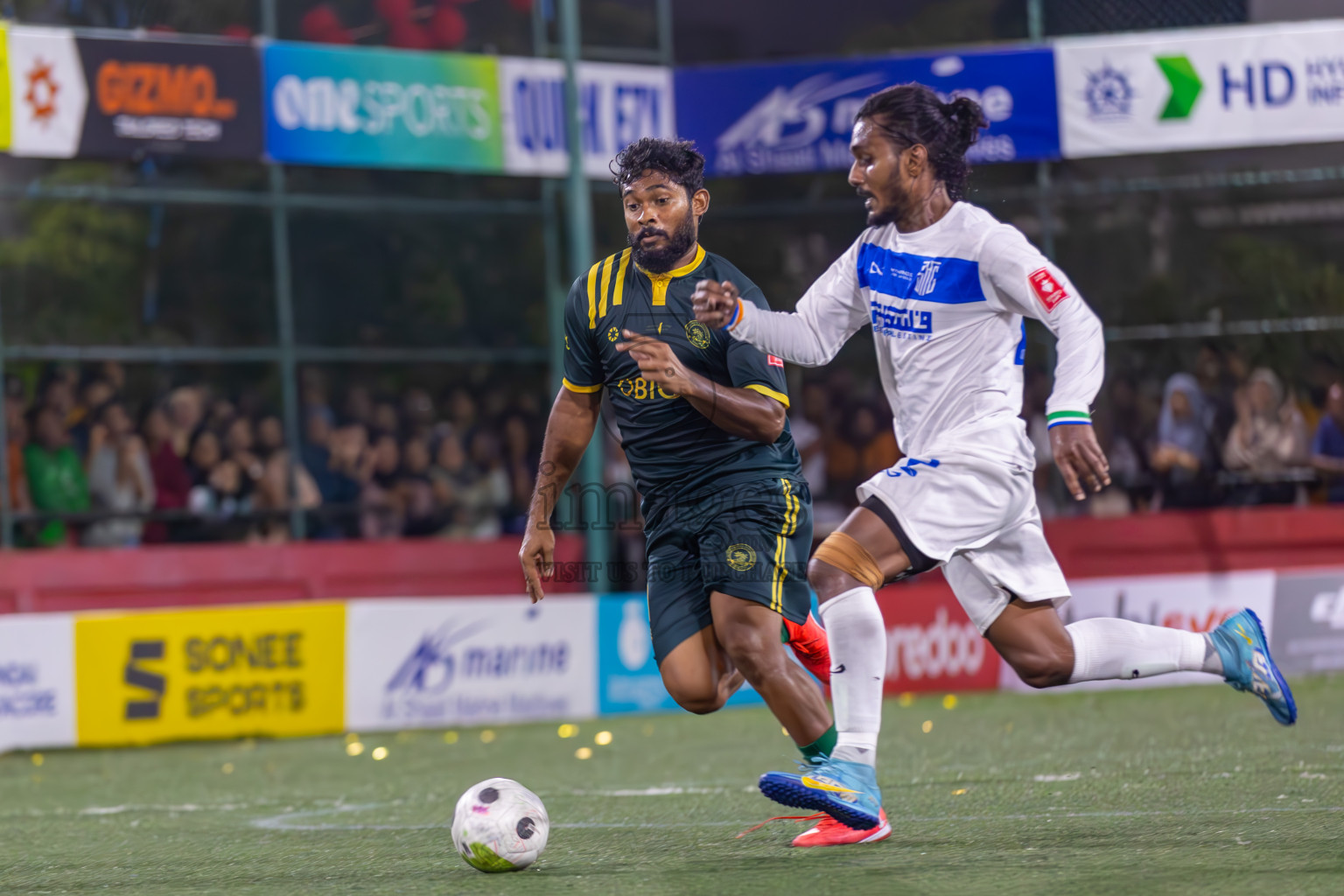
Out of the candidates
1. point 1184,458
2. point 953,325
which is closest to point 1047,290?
point 953,325

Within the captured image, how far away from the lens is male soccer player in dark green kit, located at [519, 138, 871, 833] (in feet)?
17.2

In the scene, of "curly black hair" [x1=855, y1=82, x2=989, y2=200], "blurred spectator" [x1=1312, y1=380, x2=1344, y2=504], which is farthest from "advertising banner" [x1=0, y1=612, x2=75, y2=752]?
"blurred spectator" [x1=1312, y1=380, x2=1344, y2=504]

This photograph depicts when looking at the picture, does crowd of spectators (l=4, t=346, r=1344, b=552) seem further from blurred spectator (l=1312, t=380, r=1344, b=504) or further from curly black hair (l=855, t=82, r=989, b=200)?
curly black hair (l=855, t=82, r=989, b=200)

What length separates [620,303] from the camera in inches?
216

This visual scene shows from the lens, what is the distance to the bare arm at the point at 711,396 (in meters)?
4.89

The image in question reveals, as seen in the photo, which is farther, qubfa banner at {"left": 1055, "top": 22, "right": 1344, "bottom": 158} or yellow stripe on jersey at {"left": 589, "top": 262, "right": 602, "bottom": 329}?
qubfa banner at {"left": 1055, "top": 22, "right": 1344, "bottom": 158}

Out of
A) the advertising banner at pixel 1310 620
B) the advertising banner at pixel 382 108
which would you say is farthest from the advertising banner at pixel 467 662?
the advertising banner at pixel 1310 620

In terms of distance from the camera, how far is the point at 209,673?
35.1ft

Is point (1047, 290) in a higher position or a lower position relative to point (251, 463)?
higher

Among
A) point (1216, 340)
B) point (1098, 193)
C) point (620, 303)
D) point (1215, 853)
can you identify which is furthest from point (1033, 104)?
point (1215, 853)

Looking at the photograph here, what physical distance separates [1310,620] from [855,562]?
316 inches

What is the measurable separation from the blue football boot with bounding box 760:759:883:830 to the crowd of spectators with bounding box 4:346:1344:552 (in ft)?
28.3

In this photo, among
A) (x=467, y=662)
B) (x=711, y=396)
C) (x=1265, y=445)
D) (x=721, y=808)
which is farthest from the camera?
(x=1265, y=445)

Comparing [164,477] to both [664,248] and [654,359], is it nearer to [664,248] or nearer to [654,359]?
[664,248]
